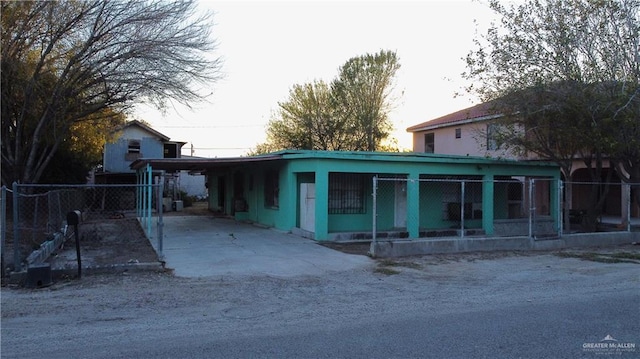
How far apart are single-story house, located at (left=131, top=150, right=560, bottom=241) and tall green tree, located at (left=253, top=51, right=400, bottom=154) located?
47.0 ft

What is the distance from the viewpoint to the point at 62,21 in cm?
1680

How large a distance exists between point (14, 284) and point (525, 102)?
47.4ft

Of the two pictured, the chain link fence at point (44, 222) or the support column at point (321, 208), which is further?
the support column at point (321, 208)

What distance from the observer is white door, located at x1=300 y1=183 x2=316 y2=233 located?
1578cm

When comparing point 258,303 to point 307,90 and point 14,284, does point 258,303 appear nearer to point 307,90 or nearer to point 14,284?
point 14,284

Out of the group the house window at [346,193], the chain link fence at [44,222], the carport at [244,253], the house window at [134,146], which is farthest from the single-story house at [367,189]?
the house window at [134,146]

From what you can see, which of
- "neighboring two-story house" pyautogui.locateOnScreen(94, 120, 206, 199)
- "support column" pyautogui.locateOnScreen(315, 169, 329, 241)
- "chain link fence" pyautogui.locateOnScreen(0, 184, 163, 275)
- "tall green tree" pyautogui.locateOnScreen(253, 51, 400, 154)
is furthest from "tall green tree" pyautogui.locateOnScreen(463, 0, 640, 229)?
"neighboring two-story house" pyautogui.locateOnScreen(94, 120, 206, 199)

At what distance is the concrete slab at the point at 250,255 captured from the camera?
10.3 m

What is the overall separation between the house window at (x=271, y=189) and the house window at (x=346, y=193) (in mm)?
2363

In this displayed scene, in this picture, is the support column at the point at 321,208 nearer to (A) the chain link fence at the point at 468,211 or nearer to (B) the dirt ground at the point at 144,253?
(B) the dirt ground at the point at 144,253

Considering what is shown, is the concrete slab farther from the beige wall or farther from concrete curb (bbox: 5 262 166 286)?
the beige wall

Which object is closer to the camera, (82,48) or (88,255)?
(88,255)

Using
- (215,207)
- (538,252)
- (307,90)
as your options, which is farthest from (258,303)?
(307,90)

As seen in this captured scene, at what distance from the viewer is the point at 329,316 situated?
6.79 metres
